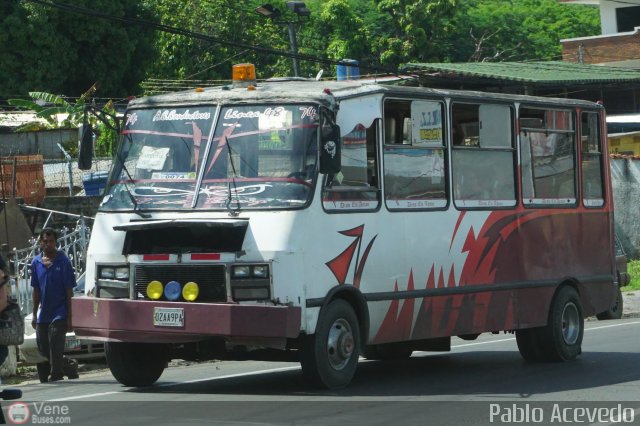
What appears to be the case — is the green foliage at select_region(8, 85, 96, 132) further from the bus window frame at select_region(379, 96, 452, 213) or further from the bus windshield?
the bus windshield

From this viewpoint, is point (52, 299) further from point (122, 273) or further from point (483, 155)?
point (483, 155)

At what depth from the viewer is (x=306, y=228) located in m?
10.6

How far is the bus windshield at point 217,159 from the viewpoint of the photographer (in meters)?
10.8

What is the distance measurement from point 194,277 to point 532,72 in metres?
28.9

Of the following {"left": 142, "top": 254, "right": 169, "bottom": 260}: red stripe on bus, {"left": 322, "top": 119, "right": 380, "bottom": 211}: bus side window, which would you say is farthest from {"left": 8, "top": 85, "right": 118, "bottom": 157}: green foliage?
{"left": 142, "top": 254, "right": 169, "bottom": 260}: red stripe on bus

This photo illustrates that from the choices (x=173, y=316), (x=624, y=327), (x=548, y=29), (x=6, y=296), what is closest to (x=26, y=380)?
(x=173, y=316)

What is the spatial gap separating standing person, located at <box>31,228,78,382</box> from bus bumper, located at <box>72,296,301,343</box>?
1.79 m

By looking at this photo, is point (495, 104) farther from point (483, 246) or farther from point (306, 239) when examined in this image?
point (306, 239)

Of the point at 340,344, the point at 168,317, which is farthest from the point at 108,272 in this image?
the point at 340,344

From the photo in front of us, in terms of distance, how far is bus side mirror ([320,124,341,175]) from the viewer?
418 inches

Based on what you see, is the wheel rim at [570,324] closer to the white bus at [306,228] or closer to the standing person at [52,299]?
the white bus at [306,228]

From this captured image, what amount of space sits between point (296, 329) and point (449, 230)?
2.72 m

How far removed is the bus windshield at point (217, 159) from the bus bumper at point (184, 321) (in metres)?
0.93

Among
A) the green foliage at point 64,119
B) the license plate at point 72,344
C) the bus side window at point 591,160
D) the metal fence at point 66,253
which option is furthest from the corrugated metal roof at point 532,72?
the license plate at point 72,344
